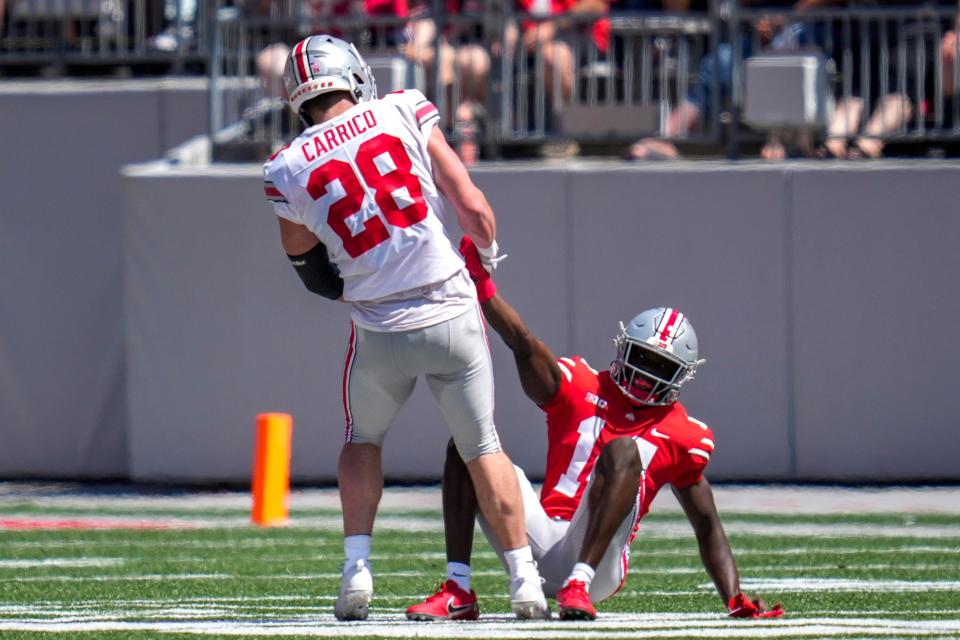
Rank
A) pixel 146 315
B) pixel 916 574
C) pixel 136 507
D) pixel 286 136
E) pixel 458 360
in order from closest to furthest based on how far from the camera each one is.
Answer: pixel 458 360, pixel 916 574, pixel 136 507, pixel 146 315, pixel 286 136

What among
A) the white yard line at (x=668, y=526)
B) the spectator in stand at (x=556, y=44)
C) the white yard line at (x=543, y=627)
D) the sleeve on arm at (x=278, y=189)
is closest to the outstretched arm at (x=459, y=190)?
the sleeve on arm at (x=278, y=189)

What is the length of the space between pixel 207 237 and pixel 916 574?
6.15 meters

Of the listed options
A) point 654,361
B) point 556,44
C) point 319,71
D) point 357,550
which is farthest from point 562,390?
point 556,44

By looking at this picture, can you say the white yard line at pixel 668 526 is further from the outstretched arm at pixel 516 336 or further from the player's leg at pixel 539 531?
the outstretched arm at pixel 516 336

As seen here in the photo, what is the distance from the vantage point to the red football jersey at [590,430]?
6102mm

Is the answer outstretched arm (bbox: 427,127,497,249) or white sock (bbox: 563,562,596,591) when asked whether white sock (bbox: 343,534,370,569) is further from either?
outstretched arm (bbox: 427,127,497,249)

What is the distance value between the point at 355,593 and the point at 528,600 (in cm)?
56

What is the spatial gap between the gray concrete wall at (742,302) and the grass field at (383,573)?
105 cm

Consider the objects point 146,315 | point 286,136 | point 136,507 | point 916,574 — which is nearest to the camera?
point 916,574

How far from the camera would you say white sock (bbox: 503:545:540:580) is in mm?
5695

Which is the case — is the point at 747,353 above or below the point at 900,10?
below

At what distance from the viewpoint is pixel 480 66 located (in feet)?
42.2

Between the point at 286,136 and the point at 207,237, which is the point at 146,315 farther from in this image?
the point at 286,136

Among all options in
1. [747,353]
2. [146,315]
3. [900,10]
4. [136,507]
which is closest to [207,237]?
[146,315]
